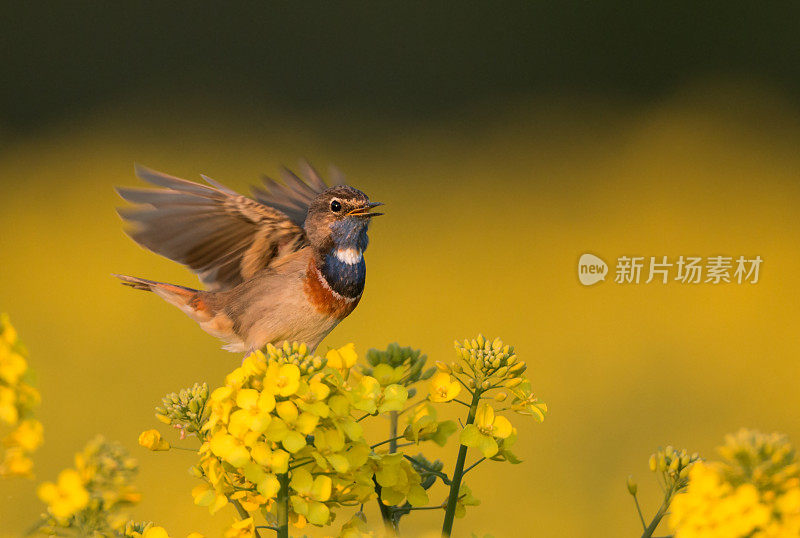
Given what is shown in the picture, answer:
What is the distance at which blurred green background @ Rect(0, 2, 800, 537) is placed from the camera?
259cm

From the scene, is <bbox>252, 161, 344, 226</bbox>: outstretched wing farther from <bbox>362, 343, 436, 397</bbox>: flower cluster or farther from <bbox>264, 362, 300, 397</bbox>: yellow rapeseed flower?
<bbox>264, 362, 300, 397</bbox>: yellow rapeseed flower

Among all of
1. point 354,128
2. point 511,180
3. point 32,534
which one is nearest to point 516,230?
point 511,180

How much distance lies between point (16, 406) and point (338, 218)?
97 cm

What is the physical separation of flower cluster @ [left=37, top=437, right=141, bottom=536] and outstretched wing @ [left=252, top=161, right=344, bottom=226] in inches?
41.0

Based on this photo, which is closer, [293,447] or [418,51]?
[293,447]

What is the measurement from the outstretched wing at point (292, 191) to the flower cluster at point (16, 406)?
42.2 inches

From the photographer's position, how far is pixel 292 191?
1.71 metres

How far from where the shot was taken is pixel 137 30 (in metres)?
2.97

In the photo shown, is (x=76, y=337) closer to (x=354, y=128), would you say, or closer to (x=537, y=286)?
→ (x=354, y=128)

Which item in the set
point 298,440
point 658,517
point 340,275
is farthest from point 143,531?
point 340,275

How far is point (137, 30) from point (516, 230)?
4.77 ft

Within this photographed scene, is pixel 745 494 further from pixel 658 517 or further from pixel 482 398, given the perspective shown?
pixel 482 398

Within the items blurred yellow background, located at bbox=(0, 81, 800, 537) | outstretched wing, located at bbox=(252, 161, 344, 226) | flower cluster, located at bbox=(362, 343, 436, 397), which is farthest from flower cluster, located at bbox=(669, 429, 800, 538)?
blurred yellow background, located at bbox=(0, 81, 800, 537)

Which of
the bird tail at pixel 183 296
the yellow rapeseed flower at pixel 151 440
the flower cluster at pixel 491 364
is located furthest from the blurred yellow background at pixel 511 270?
the flower cluster at pixel 491 364
